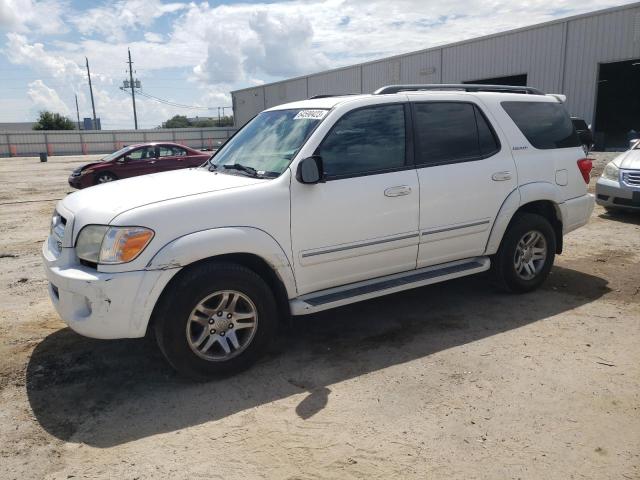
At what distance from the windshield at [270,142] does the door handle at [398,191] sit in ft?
2.56

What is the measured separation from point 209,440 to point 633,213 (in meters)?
9.37

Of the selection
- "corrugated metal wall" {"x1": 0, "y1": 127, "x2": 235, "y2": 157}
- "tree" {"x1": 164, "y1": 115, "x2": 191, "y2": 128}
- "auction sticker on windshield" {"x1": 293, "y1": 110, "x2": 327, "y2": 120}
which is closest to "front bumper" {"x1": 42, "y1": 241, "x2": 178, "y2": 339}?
"auction sticker on windshield" {"x1": 293, "y1": 110, "x2": 327, "y2": 120}

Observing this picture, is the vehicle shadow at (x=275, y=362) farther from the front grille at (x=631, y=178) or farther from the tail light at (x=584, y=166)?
the front grille at (x=631, y=178)

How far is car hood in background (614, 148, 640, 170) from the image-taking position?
28.3 ft

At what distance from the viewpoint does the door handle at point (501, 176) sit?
4832 mm

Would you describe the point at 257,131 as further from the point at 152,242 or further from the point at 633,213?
the point at 633,213

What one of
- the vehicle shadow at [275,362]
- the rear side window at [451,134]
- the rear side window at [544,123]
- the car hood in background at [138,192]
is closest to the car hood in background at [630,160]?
the rear side window at [544,123]

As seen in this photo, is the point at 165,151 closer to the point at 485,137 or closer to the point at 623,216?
the point at 623,216

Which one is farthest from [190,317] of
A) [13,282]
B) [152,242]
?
[13,282]

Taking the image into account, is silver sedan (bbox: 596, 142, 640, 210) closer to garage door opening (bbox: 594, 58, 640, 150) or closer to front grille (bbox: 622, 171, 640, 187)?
front grille (bbox: 622, 171, 640, 187)

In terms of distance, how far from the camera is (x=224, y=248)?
3.54 metres

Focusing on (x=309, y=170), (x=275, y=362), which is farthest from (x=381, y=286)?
(x=309, y=170)

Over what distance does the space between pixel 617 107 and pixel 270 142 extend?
3129cm

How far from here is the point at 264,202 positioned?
3725mm
